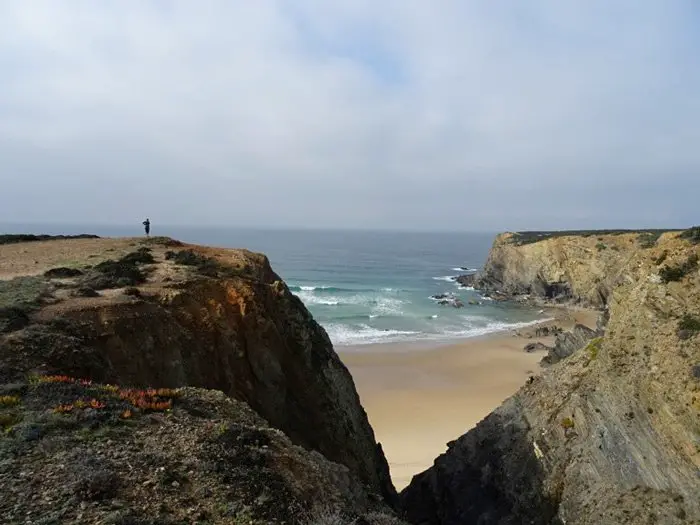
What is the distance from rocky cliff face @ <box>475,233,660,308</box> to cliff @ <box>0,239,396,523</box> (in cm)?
4874

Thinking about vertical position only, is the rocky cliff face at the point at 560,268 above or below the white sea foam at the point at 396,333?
above

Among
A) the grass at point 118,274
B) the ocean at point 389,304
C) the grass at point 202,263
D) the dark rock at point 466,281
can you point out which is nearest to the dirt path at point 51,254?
the grass at point 118,274

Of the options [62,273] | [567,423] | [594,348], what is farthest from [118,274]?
[594,348]

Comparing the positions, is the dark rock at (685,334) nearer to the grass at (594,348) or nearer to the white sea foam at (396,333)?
the grass at (594,348)

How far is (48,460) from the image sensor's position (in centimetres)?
719

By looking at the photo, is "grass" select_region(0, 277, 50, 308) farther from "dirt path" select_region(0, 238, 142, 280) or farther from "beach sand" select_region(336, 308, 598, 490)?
"beach sand" select_region(336, 308, 598, 490)

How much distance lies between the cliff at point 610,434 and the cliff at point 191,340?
3.12 m

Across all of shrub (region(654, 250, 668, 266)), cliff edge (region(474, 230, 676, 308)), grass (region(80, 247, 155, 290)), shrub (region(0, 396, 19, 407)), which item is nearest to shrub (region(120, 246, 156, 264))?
grass (region(80, 247, 155, 290))

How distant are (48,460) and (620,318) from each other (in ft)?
48.5

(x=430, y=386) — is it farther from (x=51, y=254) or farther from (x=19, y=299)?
(x=19, y=299)

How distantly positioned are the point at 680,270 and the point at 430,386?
21459 mm

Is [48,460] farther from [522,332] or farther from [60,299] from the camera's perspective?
[522,332]

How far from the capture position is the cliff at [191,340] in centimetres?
1130

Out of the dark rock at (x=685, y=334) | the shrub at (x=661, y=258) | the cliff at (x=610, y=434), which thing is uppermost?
the shrub at (x=661, y=258)
